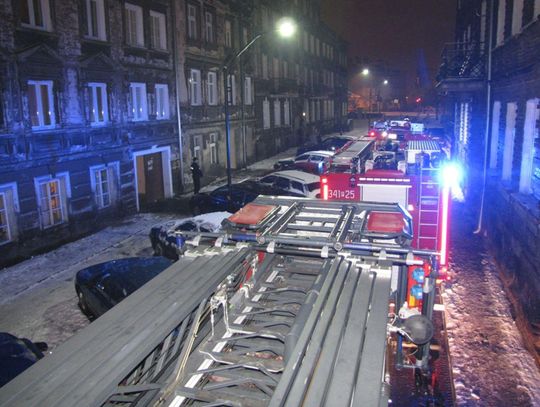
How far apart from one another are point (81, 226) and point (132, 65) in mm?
6901

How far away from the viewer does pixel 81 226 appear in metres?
15.3

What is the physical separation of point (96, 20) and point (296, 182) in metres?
9.43

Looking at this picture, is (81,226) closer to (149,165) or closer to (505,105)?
(149,165)

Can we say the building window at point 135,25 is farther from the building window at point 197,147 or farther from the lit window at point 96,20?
the building window at point 197,147

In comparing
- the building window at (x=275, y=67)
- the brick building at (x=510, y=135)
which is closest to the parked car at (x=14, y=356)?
the brick building at (x=510, y=135)

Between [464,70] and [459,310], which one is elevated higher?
[464,70]

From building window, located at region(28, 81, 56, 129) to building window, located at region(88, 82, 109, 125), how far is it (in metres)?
1.72

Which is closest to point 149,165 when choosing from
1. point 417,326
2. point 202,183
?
point 202,183

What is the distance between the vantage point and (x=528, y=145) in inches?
410

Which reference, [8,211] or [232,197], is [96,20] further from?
[232,197]

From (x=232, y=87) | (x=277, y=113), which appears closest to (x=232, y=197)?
(x=232, y=87)

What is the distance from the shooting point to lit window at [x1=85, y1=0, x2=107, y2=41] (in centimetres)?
1563

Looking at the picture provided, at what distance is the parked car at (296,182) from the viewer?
1691 centimetres

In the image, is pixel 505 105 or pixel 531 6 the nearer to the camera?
pixel 531 6
